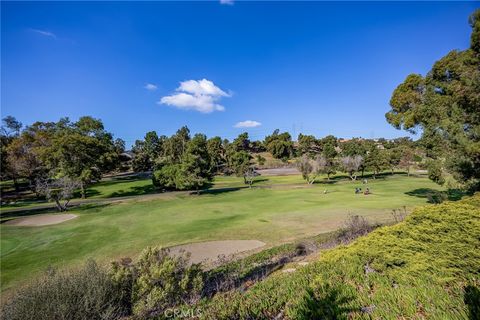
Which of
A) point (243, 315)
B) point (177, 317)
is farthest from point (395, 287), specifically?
point (177, 317)

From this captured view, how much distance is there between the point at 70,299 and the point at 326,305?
5.79 metres

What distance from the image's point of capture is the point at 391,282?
205 inches

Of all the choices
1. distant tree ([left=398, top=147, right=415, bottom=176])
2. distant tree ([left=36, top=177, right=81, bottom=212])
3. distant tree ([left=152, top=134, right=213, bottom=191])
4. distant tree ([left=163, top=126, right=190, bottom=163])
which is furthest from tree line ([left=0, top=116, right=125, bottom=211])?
distant tree ([left=398, top=147, right=415, bottom=176])

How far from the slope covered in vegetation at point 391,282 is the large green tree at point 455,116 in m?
12.7

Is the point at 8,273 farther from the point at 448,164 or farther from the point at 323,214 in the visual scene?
the point at 448,164

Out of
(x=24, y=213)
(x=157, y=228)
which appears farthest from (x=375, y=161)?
(x=24, y=213)

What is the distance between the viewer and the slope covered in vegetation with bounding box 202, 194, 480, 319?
Result: 4.24 metres

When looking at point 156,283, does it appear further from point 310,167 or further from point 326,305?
point 310,167

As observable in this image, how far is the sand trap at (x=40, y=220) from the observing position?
28058 millimetres

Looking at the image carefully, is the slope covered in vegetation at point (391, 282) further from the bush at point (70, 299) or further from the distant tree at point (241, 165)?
the distant tree at point (241, 165)

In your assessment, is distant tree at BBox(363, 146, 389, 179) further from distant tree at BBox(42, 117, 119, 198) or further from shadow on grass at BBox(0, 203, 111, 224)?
distant tree at BBox(42, 117, 119, 198)

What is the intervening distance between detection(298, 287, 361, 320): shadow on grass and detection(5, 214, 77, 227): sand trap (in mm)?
32133

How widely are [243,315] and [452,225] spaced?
605cm

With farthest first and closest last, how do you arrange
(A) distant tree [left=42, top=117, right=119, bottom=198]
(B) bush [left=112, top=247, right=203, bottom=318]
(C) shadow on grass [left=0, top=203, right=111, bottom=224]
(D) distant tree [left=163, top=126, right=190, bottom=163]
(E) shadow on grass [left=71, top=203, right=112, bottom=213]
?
(D) distant tree [left=163, top=126, right=190, bottom=163]
(A) distant tree [left=42, top=117, right=119, bottom=198]
(E) shadow on grass [left=71, top=203, right=112, bottom=213]
(C) shadow on grass [left=0, top=203, right=111, bottom=224]
(B) bush [left=112, top=247, right=203, bottom=318]
